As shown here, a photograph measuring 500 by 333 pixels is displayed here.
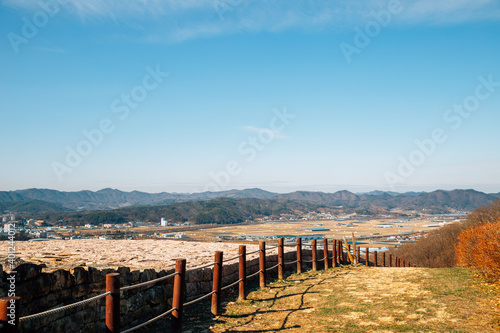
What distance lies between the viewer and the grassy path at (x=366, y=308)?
586 cm

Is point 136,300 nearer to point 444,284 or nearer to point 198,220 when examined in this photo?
point 444,284

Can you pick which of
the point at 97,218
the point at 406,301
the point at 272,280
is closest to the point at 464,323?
the point at 406,301

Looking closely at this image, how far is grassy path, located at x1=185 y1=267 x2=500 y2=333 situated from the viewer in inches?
231

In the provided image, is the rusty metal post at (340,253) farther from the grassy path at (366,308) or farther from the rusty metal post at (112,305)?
the rusty metal post at (112,305)

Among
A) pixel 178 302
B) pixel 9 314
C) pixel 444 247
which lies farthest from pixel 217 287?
pixel 444 247

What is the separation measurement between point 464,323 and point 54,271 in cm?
649

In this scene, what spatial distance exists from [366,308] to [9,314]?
20.0ft

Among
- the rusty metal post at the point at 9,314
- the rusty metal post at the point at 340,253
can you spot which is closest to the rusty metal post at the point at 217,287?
the rusty metal post at the point at 9,314

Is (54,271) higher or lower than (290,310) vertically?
higher

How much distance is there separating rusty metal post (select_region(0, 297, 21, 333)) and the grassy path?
354 cm

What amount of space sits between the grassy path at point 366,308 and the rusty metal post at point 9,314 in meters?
3.54

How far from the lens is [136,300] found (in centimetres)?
624

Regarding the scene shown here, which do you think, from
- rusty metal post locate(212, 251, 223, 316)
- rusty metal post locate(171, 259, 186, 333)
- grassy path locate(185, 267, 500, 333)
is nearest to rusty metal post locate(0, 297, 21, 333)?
rusty metal post locate(171, 259, 186, 333)

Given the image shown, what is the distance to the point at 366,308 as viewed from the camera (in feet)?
22.7
